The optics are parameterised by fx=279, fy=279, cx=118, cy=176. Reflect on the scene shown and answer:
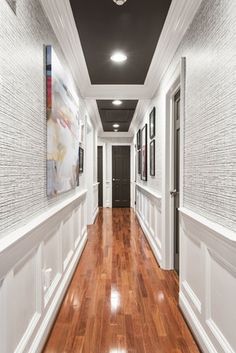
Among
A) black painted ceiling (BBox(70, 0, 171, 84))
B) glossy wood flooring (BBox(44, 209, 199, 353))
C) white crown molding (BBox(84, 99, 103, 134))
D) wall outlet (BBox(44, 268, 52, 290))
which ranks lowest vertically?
Result: glossy wood flooring (BBox(44, 209, 199, 353))

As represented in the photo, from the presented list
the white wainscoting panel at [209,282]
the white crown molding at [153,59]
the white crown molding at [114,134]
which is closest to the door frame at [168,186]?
the white crown molding at [153,59]

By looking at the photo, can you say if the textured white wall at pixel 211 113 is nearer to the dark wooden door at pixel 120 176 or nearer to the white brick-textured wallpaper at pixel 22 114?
the white brick-textured wallpaper at pixel 22 114

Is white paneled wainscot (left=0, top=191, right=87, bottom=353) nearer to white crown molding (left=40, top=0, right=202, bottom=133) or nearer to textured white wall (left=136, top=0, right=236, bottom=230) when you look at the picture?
textured white wall (left=136, top=0, right=236, bottom=230)

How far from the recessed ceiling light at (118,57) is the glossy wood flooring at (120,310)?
2.43m

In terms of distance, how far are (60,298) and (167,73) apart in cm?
256

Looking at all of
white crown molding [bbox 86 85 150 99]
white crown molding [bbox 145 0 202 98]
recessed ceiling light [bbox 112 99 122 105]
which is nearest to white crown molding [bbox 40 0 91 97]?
white crown molding [bbox 86 85 150 99]

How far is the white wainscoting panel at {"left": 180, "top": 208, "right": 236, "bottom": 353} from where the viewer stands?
4.72ft

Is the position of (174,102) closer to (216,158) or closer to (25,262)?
(216,158)

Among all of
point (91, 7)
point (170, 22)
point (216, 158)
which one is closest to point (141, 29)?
point (170, 22)

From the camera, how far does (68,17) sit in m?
2.21

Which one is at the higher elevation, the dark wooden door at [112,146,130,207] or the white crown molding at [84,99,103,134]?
the white crown molding at [84,99,103,134]

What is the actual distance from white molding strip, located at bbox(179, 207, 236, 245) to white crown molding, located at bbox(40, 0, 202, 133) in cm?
146

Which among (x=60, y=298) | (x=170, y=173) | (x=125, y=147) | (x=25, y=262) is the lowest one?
(x=60, y=298)

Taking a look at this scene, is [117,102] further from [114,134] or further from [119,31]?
[114,134]
